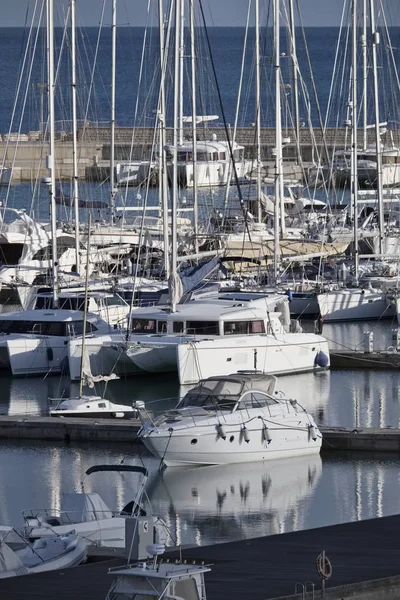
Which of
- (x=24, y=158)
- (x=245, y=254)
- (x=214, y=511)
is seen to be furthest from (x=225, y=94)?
(x=214, y=511)

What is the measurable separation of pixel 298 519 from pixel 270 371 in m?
10.6

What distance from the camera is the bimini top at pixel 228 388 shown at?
76.8 feet

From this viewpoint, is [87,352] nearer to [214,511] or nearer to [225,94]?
[214,511]

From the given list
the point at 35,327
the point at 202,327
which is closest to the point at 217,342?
the point at 202,327

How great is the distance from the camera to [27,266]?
136ft

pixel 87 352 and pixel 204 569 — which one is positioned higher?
pixel 204 569

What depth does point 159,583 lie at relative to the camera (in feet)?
40.3

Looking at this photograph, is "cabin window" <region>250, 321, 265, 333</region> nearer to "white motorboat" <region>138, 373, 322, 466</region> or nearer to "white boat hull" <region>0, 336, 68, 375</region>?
"white boat hull" <region>0, 336, 68, 375</region>

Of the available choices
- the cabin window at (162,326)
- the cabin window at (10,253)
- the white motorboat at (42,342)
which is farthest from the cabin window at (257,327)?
the cabin window at (10,253)

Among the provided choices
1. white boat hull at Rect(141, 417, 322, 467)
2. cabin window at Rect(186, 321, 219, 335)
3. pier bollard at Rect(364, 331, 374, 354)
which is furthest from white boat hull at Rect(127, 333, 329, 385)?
white boat hull at Rect(141, 417, 322, 467)

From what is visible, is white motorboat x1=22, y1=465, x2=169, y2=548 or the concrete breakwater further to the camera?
the concrete breakwater

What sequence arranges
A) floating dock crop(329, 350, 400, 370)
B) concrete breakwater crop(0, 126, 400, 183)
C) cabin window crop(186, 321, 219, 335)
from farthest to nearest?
concrete breakwater crop(0, 126, 400, 183) → floating dock crop(329, 350, 400, 370) → cabin window crop(186, 321, 219, 335)

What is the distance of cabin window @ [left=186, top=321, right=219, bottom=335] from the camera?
30672mm

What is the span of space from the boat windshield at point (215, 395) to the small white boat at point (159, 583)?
1057cm
